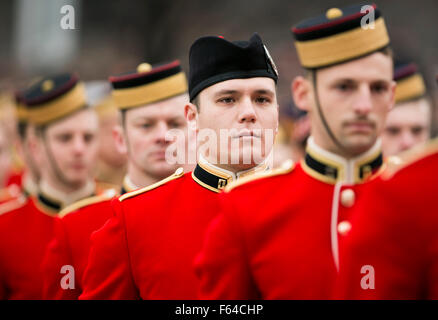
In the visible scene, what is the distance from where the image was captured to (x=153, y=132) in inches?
171

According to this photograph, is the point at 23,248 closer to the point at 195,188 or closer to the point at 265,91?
the point at 195,188

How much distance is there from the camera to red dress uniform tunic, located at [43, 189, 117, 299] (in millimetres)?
4406

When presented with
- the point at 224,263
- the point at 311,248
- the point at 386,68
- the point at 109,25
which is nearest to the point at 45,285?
the point at 224,263

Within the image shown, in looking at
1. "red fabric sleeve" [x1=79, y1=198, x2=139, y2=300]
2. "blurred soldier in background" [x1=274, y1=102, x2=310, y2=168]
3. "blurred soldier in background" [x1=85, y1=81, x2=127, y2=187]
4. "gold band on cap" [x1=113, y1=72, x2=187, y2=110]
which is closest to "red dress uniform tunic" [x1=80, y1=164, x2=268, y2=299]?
"red fabric sleeve" [x1=79, y1=198, x2=139, y2=300]

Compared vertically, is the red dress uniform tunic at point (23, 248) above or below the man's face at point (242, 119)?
below

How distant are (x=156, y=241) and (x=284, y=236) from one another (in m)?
0.75

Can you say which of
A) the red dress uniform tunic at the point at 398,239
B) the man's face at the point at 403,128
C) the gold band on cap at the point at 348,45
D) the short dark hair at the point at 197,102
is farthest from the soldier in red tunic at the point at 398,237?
the man's face at the point at 403,128

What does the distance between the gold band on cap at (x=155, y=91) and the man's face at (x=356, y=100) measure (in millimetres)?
1343

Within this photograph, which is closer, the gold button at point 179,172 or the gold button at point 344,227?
the gold button at point 344,227

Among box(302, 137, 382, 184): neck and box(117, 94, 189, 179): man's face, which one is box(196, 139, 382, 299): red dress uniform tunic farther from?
box(117, 94, 189, 179): man's face

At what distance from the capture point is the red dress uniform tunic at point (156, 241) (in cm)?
369

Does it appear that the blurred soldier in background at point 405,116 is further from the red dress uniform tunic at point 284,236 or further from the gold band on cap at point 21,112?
the gold band on cap at point 21,112

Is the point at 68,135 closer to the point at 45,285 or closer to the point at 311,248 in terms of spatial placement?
the point at 45,285

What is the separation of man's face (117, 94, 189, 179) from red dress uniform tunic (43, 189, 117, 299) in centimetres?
38
